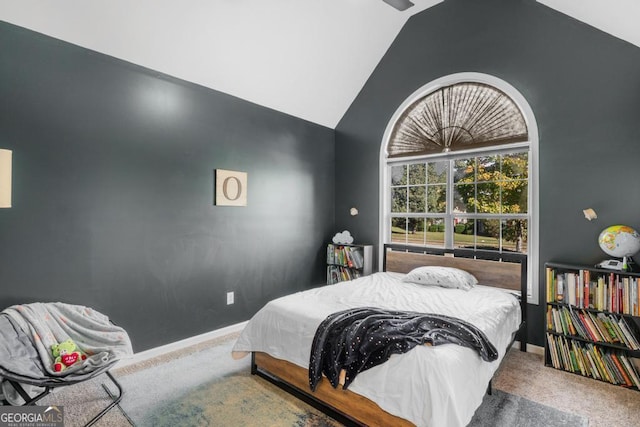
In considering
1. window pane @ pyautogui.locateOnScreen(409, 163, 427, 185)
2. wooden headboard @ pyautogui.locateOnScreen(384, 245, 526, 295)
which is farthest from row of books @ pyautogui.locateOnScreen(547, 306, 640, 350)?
window pane @ pyautogui.locateOnScreen(409, 163, 427, 185)

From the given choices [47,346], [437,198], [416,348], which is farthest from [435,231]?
[47,346]

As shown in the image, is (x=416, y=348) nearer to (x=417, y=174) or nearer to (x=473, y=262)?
(x=473, y=262)

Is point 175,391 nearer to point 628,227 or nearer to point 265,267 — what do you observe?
point 265,267

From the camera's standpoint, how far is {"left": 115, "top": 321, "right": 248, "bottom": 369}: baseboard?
9.18 feet

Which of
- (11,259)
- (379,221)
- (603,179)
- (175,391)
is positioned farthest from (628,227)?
(11,259)

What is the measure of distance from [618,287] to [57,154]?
4.35 meters

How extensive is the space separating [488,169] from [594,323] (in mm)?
1693

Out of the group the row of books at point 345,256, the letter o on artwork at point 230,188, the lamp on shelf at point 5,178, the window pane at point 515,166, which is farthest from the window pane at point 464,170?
the lamp on shelf at point 5,178

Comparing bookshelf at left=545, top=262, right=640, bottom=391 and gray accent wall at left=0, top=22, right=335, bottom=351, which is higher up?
gray accent wall at left=0, top=22, right=335, bottom=351

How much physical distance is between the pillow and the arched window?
21.3 inches

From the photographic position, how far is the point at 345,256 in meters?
4.32

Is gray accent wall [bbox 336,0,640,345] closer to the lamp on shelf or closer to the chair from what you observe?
the chair

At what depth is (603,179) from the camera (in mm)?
2787

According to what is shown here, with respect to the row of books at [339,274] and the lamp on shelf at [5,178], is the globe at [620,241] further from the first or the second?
the lamp on shelf at [5,178]
